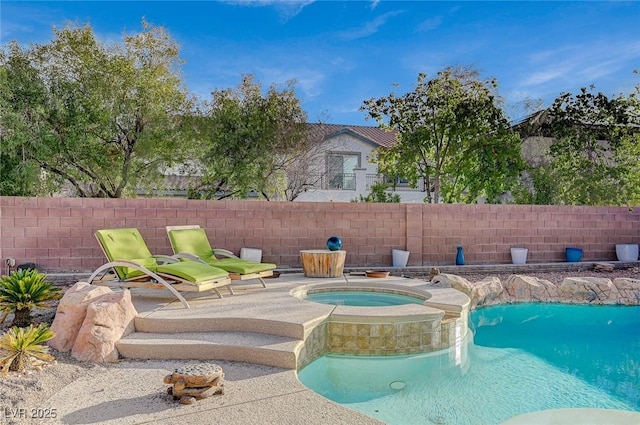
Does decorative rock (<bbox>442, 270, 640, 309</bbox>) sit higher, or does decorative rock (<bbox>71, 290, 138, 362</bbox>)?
decorative rock (<bbox>71, 290, 138, 362</bbox>)

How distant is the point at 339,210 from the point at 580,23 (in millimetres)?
7442

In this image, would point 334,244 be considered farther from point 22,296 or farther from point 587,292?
point 22,296

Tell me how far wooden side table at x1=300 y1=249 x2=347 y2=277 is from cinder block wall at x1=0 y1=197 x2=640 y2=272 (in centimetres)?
147

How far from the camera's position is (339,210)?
10.7 meters

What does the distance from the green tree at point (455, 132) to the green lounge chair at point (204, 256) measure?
23.1ft

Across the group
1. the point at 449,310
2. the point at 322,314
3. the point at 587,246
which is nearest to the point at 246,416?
the point at 322,314

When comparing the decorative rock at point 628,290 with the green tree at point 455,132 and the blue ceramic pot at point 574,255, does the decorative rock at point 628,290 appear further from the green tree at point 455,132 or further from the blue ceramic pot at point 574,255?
the green tree at point 455,132

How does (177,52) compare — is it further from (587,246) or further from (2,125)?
(587,246)

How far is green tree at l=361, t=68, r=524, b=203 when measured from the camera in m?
12.8

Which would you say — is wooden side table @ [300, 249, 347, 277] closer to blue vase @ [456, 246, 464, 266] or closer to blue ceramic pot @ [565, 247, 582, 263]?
blue vase @ [456, 246, 464, 266]

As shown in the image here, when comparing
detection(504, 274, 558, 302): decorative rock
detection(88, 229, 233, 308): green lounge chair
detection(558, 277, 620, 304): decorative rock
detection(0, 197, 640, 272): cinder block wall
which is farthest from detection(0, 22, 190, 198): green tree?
detection(558, 277, 620, 304): decorative rock

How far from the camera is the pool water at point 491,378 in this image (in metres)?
4.41

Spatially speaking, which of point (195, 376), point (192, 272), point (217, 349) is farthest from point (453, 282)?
point (195, 376)

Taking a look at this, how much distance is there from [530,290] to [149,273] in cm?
742
